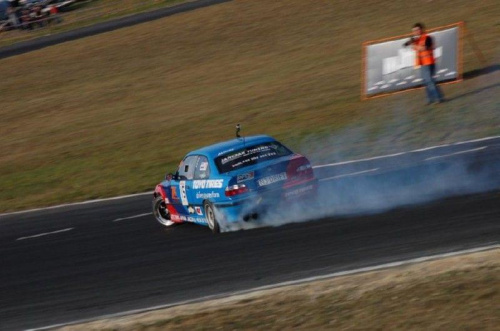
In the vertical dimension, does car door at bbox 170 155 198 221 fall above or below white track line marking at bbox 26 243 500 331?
above

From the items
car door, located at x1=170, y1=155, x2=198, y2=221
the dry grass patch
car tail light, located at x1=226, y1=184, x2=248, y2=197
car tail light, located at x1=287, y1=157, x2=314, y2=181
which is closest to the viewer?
the dry grass patch

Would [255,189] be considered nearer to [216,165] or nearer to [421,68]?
[216,165]

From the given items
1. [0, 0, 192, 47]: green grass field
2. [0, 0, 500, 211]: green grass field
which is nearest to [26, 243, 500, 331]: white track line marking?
[0, 0, 500, 211]: green grass field

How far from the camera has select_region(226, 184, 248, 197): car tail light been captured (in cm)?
1196

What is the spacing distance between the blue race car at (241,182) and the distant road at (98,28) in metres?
31.1

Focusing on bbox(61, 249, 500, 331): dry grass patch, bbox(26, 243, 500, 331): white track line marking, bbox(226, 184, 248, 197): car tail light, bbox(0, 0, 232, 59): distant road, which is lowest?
bbox(26, 243, 500, 331): white track line marking

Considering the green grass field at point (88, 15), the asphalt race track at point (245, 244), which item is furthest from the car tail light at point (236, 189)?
the green grass field at point (88, 15)

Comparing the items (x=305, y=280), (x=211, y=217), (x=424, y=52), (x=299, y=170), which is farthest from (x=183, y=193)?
(x=424, y=52)

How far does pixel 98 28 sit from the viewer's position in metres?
44.6

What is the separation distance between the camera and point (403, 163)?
51.4 feet

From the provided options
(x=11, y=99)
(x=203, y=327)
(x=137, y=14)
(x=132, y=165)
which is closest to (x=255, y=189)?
(x=203, y=327)

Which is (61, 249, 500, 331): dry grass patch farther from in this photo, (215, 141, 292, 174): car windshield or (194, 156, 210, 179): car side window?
(194, 156, 210, 179): car side window

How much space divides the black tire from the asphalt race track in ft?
0.57

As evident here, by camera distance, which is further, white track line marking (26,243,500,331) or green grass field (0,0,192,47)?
green grass field (0,0,192,47)
